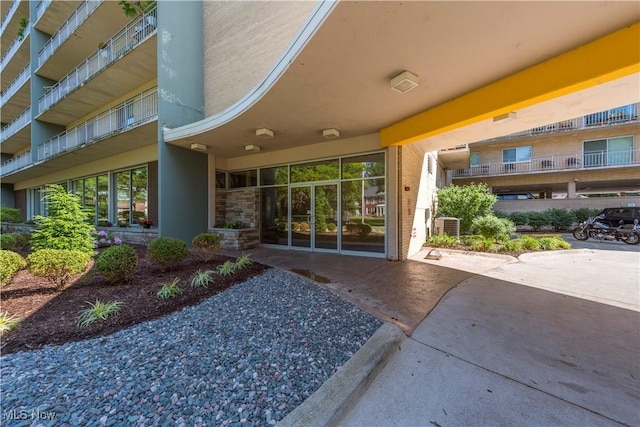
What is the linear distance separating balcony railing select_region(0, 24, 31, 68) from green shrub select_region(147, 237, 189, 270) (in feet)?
61.2

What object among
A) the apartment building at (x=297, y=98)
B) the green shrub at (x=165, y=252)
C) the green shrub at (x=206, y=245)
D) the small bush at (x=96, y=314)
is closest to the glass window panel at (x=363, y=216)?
the apartment building at (x=297, y=98)

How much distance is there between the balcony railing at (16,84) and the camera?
15783 mm

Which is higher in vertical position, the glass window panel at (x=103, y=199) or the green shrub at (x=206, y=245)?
the glass window panel at (x=103, y=199)

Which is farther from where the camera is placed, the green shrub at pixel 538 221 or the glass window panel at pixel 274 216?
the green shrub at pixel 538 221

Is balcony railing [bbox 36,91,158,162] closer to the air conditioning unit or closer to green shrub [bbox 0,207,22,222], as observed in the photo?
green shrub [bbox 0,207,22,222]

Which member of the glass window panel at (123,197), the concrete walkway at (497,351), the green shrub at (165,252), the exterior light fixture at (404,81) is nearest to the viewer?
the concrete walkway at (497,351)

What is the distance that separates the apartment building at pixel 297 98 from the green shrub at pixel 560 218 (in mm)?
10531

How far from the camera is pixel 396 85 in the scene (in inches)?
170

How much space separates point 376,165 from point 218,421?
6900 millimetres

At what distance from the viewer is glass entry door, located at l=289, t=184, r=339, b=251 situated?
8289 millimetres

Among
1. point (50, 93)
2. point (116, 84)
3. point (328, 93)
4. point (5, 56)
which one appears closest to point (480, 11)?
point (328, 93)

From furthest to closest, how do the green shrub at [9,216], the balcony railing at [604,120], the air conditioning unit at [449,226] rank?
the balcony railing at [604,120], the green shrub at [9,216], the air conditioning unit at [449,226]

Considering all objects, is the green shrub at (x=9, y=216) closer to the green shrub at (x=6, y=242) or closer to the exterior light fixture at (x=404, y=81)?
the green shrub at (x=6, y=242)

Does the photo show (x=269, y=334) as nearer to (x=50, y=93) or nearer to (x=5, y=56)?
(x=50, y=93)
